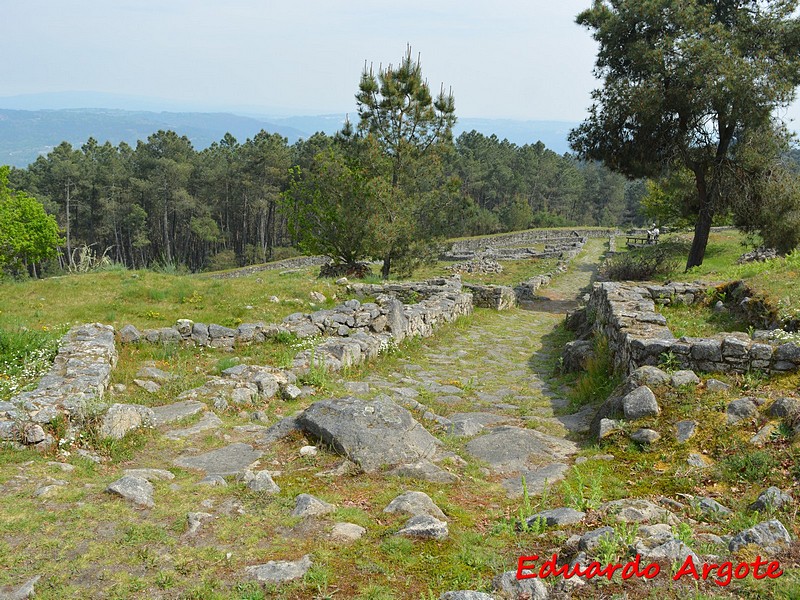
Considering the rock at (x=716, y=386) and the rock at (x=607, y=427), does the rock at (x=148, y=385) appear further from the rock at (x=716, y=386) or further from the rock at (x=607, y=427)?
the rock at (x=716, y=386)

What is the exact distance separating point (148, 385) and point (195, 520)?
4823 mm

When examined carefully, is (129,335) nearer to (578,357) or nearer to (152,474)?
(152,474)

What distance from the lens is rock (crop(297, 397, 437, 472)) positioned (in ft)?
20.0

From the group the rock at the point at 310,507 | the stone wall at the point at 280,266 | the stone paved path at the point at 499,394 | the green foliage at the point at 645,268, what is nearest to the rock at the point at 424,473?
the stone paved path at the point at 499,394

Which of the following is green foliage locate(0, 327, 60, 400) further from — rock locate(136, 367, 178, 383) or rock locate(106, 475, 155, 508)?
rock locate(106, 475, 155, 508)

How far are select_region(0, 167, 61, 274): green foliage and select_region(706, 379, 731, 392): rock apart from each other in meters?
43.2

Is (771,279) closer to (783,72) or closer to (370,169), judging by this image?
(783,72)

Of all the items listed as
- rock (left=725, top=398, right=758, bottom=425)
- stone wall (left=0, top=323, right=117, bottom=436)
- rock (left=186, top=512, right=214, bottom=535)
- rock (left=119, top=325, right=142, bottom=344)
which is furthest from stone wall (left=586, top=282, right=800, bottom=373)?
rock (left=119, top=325, right=142, bottom=344)

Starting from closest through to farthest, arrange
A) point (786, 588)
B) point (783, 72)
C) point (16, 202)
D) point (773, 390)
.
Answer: point (786, 588) → point (773, 390) → point (783, 72) → point (16, 202)

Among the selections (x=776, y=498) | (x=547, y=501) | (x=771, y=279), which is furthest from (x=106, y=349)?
(x=771, y=279)

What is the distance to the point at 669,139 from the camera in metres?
19.9

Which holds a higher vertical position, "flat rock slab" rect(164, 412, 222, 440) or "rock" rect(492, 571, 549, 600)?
"rock" rect(492, 571, 549, 600)

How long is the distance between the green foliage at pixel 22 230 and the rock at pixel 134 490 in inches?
1603

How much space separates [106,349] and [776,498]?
923cm
